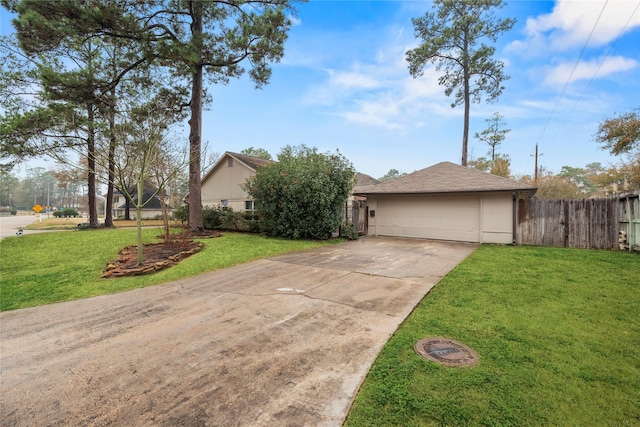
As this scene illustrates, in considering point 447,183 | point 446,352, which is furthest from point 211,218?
point 446,352

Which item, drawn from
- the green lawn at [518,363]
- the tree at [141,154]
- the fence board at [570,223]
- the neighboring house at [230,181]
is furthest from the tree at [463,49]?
the tree at [141,154]

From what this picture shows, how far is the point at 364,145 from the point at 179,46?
1747 centimetres

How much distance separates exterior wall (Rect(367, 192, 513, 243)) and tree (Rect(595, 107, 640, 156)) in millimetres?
7958

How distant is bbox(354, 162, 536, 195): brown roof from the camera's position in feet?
33.7

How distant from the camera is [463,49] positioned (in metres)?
17.0

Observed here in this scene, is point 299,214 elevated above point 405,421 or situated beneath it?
elevated above

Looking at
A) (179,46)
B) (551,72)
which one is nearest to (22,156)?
(179,46)

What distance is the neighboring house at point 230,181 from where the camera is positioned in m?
16.9

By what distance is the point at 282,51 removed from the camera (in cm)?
1147

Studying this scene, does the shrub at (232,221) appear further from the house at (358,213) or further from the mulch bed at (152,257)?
the house at (358,213)

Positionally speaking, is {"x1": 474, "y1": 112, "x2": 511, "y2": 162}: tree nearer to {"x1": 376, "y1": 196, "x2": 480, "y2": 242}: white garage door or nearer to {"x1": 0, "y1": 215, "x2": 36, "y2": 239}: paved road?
{"x1": 376, "y1": 196, "x2": 480, "y2": 242}: white garage door

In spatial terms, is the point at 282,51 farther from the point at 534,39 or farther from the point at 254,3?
the point at 534,39

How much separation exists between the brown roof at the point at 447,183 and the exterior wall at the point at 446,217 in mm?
427

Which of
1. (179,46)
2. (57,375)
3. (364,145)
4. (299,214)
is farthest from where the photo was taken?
(364,145)
